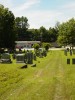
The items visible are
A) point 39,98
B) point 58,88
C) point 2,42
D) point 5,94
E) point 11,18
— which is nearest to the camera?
point 39,98

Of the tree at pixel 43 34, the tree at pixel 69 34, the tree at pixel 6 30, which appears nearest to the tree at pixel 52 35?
the tree at pixel 43 34

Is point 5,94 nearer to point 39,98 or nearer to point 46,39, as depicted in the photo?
point 39,98

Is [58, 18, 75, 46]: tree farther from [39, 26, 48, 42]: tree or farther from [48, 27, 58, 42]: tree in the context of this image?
[48, 27, 58, 42]: tree

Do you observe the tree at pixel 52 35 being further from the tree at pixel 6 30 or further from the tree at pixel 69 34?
the tree at pixel 6 30

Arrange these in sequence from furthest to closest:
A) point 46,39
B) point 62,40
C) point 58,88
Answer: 1. point 46,39
2. point 62,40
3. point 58,88

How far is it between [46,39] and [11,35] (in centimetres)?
8837

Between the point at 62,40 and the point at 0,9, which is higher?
the point at 0,9

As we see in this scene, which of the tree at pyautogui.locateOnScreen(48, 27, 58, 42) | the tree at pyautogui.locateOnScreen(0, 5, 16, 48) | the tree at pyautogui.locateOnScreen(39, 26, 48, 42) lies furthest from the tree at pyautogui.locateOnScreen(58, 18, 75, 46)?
the tree at pyautogui.locateOnScreen(48, 27, 58, 42)

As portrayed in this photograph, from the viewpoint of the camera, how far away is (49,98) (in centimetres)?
1642

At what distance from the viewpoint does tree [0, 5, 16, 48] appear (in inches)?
3654

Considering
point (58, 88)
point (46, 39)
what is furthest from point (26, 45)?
point (58, 88)

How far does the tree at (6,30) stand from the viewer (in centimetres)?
9281

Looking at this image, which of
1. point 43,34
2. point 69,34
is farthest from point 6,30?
point 43,34

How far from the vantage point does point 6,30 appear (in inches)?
3723
